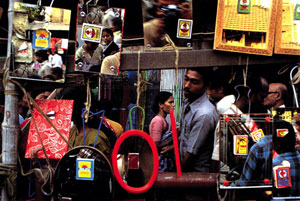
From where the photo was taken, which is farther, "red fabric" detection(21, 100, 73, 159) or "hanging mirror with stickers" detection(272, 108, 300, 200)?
"red fabric" detection(21, 100, 73, 159)

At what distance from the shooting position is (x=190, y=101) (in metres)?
3.56

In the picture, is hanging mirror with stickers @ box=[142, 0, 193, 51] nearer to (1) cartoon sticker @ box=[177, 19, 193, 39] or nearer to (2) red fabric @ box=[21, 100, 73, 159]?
(1) cartoon sticker @ box=[177, 19, 193, 39]

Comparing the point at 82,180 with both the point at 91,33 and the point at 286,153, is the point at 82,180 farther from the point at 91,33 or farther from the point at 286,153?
the point at 286,153

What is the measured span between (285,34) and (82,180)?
189 cm

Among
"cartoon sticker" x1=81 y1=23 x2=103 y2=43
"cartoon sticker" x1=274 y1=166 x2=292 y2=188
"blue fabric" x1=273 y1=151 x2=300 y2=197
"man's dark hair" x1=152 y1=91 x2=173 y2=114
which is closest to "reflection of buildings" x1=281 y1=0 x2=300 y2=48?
"blue fabric" x1=273 y1=151 x2=300 y2=197

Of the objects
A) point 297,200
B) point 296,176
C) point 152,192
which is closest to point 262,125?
point 296,176

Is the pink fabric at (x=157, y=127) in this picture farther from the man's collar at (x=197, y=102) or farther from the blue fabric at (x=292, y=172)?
the blue fabric at (x=292, y=172)

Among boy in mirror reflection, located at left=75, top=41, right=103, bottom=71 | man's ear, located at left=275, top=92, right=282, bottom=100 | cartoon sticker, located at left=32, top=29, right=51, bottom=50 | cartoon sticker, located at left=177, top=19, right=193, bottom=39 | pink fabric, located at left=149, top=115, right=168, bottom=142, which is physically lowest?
pink fabric, located at left=149, top=115, right=168, bottom=142

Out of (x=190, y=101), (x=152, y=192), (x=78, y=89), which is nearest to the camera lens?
(x=152, y=192)

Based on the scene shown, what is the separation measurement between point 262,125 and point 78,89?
170 cm

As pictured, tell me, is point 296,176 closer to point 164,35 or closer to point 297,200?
point 297,200

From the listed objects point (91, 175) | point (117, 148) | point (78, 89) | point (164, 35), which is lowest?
point (91, 175)

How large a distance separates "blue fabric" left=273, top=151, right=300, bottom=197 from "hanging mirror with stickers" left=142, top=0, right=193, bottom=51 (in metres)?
1.12

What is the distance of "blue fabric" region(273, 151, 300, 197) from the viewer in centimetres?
259
